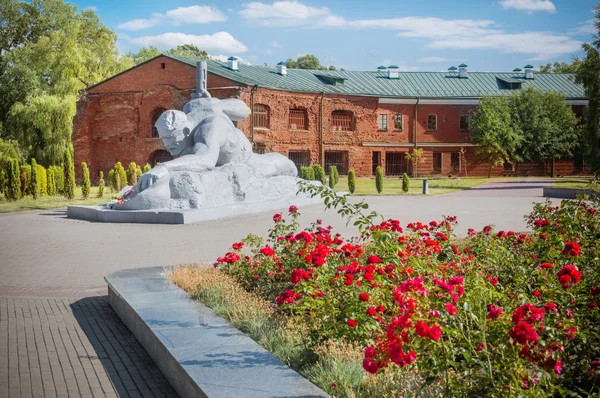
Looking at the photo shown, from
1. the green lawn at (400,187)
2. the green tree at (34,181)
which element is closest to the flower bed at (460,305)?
the green tree at (34,181)

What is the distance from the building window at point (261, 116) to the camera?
129 ft

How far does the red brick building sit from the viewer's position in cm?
3947

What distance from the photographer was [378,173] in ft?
91.0

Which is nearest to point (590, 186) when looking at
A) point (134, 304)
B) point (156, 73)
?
point (134, 304)

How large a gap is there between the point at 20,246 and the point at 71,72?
30176 mm

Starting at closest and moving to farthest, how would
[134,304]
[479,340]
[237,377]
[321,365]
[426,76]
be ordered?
[479,340] < [237,377] < [321,365] < [134,304] < [426,76]

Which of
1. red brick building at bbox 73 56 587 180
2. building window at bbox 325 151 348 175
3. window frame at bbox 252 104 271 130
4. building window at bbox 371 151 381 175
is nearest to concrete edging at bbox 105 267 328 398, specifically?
red brick building at bbox 73 56 587 180

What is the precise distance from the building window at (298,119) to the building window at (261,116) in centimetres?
209

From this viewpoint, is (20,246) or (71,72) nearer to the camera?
(20,246)

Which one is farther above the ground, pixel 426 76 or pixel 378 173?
pixel 426 76

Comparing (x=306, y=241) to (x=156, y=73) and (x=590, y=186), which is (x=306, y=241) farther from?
(x=156, y=73)

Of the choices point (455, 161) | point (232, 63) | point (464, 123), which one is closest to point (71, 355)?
point (232, 63)

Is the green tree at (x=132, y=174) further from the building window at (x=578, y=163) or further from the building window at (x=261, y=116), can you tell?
the building window at (x=578, y=163)

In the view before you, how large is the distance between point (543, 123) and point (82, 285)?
42.3 meters
